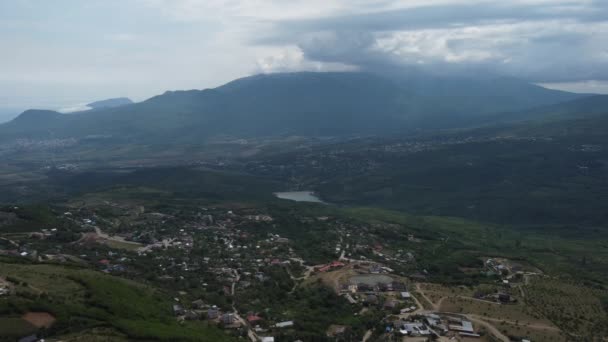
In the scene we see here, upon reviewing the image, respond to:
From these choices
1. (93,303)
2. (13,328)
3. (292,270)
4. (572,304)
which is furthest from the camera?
(292,270)

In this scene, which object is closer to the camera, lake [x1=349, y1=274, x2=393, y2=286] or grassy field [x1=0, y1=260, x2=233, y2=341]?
grassy field [x1=0, y1=260, x2=233, y2=341]

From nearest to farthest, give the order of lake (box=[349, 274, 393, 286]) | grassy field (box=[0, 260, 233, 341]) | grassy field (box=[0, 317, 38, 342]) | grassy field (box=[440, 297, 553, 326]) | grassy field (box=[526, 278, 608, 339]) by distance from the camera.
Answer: grassy field (box=[0, 317, 38, 342]) → grassy field (box=[0, 260, 233, 341]) → grassy field (box=[526, 278, 608, 339]) → grassy field (box=[440, 297, 553, 326]) → lake (box=[349, 274, 393, 286])

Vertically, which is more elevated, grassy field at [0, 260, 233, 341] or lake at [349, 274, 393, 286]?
grassy field at [0, 260, 233, 341]

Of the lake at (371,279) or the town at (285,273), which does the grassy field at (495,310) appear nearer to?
the town at (285,273)

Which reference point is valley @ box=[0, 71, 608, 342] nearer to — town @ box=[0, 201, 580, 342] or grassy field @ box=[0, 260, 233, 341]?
grassy field @ box=[0, 260, 233, 341]

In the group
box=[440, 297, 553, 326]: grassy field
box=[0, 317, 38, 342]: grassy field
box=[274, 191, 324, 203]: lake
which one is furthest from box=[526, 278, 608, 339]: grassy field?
box=[274, 191, 324, 203]: lake

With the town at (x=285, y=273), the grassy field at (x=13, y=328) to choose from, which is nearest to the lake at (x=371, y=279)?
the town at (x=285, y=273)

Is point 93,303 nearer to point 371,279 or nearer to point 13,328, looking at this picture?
point 13,328

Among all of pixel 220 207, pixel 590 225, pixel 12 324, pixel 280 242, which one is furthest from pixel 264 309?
pixel 590 225

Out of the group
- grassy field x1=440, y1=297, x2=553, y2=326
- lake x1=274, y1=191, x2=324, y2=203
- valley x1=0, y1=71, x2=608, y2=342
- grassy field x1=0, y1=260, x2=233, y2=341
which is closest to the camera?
grassy field x1=0, y1=260, x2=233, y2=341

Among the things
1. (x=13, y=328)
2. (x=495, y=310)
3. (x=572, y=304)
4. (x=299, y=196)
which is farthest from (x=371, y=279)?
(x=299, y=196)
